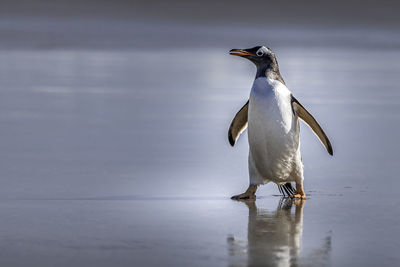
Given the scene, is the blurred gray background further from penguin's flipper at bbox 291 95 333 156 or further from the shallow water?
penguin's flipper at bbox 291 95 333 156

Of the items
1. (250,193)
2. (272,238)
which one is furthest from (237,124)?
(272,238)

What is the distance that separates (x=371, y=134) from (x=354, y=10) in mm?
22604

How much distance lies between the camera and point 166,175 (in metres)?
5.23

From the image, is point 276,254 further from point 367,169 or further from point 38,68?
point 38,68

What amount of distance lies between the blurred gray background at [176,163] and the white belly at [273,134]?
0.13m

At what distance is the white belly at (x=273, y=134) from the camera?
4.72 meters

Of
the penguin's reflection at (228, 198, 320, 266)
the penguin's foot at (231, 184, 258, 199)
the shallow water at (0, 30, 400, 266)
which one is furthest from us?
the penguin's foot at (231, 184, 258, 199)

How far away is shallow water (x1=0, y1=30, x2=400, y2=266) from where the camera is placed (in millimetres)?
3514

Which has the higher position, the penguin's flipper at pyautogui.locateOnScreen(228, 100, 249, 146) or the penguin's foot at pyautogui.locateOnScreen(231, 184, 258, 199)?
the penguin's flipper at pyautogui.locateOnScreen(228, 100, 249, 146)

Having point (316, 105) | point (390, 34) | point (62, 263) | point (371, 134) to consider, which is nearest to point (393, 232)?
point (62, 263)

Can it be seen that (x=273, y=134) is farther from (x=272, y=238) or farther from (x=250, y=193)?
(x=272, y=238)

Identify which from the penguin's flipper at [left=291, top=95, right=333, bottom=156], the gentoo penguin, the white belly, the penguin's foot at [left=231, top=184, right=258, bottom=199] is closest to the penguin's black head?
the gentoo penguin

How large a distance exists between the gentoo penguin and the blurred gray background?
0.11 metres

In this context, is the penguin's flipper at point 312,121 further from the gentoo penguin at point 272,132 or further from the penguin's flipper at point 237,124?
the penguin's flipper at point 237,124
